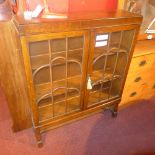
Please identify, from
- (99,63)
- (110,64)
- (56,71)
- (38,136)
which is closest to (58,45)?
(56,71)

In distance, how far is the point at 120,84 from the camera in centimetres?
156

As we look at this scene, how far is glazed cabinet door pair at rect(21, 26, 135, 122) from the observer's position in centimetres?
107

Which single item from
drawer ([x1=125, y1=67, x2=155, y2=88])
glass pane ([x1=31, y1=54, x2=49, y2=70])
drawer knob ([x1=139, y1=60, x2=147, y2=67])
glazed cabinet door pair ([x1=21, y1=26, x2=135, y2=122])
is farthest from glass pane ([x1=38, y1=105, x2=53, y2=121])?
drawer knob ([x1=139, y1=60, x2=147, y2=67])

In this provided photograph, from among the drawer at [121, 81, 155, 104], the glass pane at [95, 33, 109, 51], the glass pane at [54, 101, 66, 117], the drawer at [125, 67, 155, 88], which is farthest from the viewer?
the drawer at [121, 81, 155, 104]

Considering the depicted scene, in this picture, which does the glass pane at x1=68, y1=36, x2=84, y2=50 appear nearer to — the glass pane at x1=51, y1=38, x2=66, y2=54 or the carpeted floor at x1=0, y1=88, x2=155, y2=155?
the glass pane at x1=51, y1=38, x2=66, y2=54

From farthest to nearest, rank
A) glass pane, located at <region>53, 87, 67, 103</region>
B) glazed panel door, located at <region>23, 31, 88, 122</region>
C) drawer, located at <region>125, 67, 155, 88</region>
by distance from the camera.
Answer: drawer, located at <region>125, 67, 155, 88</region>
glass pane, located at <region>53, 87, 67, 103</region>
glazed panel door, located at <region>23, 31, 88, 122</region>

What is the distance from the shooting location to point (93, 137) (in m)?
1.62

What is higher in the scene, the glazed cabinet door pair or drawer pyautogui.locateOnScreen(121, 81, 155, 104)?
the glazed cabinet door pair

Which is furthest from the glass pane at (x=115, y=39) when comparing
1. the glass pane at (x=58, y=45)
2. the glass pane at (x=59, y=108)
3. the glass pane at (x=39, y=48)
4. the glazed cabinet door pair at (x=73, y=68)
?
the glass pane at (x=59, y=108)

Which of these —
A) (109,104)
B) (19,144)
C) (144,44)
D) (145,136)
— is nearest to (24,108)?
(19,144)

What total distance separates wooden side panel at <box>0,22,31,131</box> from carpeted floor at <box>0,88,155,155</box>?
158mm

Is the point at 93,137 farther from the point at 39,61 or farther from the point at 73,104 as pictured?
the point at 39,61

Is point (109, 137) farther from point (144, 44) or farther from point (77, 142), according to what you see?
point (144, 44)

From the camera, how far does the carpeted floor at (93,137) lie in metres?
1.49
